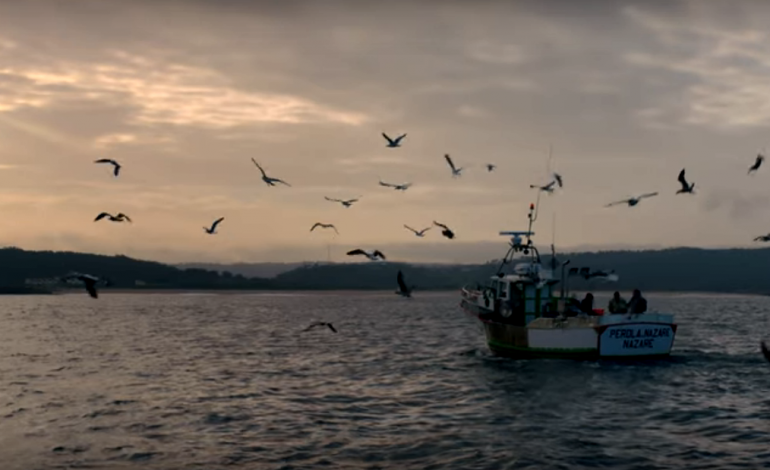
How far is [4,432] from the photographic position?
2450cm

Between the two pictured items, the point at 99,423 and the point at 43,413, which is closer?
the point at 99,423

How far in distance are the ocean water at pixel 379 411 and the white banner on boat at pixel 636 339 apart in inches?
35.7

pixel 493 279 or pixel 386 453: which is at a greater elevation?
pixel 493 279

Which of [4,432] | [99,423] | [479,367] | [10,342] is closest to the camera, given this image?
[4,432]

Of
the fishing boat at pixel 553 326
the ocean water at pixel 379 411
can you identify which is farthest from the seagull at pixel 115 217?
the fishing boat at pixel 553 326

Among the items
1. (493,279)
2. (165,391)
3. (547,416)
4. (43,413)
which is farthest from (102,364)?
(547,416)

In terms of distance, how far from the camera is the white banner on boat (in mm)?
39188

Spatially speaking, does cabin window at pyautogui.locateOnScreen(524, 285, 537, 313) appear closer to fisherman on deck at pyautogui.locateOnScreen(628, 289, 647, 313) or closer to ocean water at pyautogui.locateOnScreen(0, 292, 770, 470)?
ocean water at pyautogui.locateOnScreen(0, 292, 770, 470)

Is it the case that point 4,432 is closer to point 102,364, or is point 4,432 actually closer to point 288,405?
point 288,405

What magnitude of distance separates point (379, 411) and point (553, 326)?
14.0m

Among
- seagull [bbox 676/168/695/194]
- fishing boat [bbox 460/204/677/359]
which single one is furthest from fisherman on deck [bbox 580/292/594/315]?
seagull [bbox 676/168/695/194]

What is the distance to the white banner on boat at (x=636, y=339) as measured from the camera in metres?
39.2

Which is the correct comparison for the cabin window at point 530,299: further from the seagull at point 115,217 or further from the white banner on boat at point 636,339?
the seagull at point 115,217

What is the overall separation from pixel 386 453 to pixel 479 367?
19.7 m
